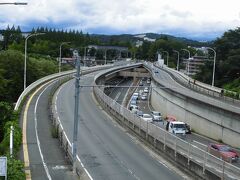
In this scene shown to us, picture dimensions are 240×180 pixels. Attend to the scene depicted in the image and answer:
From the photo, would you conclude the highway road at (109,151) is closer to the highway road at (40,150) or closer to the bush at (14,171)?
the highway road at (40,150)

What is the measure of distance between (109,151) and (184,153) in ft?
28.7

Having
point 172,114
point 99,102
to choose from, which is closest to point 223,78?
point 172,114

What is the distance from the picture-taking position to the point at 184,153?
28.0m

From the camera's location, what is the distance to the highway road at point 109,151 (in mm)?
28109

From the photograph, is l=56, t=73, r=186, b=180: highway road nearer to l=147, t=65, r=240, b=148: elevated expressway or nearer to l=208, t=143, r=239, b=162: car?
l=208, t=143, r=239, b=162: car

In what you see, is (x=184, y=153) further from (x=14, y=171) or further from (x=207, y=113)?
(x=207, y=113)

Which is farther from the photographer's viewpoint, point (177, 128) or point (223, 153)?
point (177, 128)

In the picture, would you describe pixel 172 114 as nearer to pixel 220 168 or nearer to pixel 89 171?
pixel 89 171

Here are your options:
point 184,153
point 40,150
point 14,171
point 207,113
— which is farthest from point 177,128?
point 14,171

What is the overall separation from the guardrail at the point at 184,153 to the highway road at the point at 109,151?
0.88 meters

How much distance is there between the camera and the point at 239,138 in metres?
48.7

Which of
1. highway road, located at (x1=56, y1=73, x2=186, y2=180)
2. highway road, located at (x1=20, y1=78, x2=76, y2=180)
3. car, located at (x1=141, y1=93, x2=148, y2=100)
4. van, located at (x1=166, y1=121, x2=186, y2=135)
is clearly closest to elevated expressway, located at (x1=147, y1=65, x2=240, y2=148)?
van, located at (x1=166, y1=121, x2=186, y2=135)

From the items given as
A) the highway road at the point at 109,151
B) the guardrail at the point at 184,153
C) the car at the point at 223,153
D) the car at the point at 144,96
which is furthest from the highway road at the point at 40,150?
the car at the point at 144,96

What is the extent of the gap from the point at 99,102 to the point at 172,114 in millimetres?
17259
